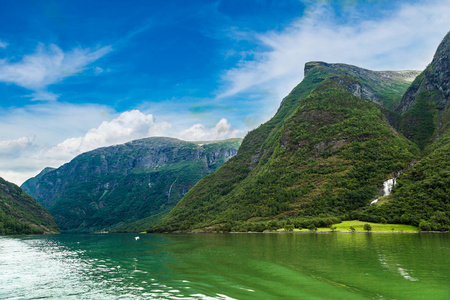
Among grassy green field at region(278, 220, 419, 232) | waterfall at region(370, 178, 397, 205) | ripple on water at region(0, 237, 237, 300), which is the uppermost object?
waterfall at region(370, 178, 397, 205)

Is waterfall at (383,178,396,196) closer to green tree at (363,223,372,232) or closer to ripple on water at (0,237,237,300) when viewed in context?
green tree at (363,223,372,232)

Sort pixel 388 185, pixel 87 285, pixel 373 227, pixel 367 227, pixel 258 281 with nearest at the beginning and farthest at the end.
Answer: pixel 258 281 → pixel 87 285 → pixel 367 227 → pixel 373 227 → pixel 388 185

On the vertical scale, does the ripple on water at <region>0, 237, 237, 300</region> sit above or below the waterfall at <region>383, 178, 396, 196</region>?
below

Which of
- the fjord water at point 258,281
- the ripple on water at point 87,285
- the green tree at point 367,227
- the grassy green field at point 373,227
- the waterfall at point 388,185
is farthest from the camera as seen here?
the waterfall at point 388,185

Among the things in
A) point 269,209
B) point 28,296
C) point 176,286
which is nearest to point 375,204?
point 269,209

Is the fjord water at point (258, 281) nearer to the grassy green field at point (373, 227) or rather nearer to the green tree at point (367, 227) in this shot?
the green tree at point (367, 227)

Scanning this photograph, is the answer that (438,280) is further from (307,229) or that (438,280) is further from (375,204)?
(375,204)

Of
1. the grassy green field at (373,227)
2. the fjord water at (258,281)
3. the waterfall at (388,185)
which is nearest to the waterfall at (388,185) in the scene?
the waterfall at (388,185)

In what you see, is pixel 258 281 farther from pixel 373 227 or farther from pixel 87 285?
pixel 373 227

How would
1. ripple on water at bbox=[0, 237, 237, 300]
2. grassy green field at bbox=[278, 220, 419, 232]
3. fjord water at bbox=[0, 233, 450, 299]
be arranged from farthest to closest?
grassy green field at bbox=[278, 220, 419, 232] → ripple on water at bbox=[0, 237, 237, 300] → fjord water at bbox=[0, 233, 450, 299]

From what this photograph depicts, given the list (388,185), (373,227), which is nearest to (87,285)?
(373,227)

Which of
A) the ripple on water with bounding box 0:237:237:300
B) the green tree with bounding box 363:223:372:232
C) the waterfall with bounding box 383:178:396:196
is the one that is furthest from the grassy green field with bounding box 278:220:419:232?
the ripple on water with bounding box 0:237:237:300
